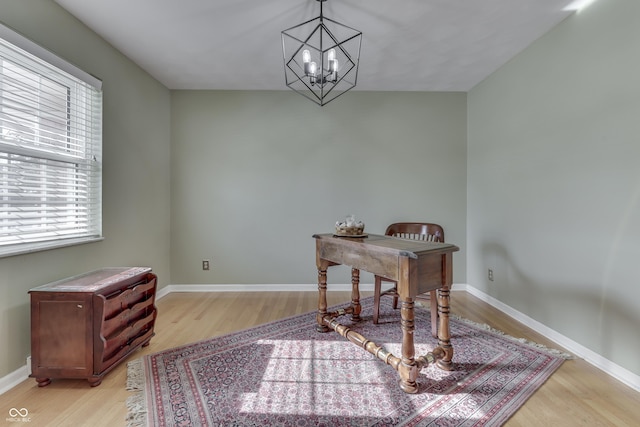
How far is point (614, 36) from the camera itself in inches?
69.2

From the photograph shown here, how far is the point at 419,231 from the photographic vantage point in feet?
8.96

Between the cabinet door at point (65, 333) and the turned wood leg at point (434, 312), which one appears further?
the turned wood leg at point (434, 312)

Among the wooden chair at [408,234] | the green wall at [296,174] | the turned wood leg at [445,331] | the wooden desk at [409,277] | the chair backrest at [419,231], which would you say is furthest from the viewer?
the green wall at [296,174]

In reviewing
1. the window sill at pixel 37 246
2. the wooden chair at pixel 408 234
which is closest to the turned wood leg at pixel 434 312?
the wooden chair at pixel 408 234

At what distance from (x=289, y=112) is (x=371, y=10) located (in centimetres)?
161

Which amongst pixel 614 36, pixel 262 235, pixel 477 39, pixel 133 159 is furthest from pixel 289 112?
pixel 614 36

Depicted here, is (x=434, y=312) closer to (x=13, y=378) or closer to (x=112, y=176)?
(x=13, y=378)

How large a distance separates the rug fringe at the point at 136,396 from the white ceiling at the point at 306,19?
251 centimetres

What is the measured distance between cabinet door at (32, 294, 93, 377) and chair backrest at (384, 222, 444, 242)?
98.0 inches

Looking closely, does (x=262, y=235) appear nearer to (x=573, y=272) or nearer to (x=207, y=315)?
(x=207, y=315)

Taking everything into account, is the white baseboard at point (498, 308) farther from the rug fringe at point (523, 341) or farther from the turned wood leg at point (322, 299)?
the turned wood leg at point (322, 299)

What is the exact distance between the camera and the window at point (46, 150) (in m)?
1.65

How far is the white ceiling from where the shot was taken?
6.43ft

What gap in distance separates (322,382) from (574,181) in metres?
2.32
